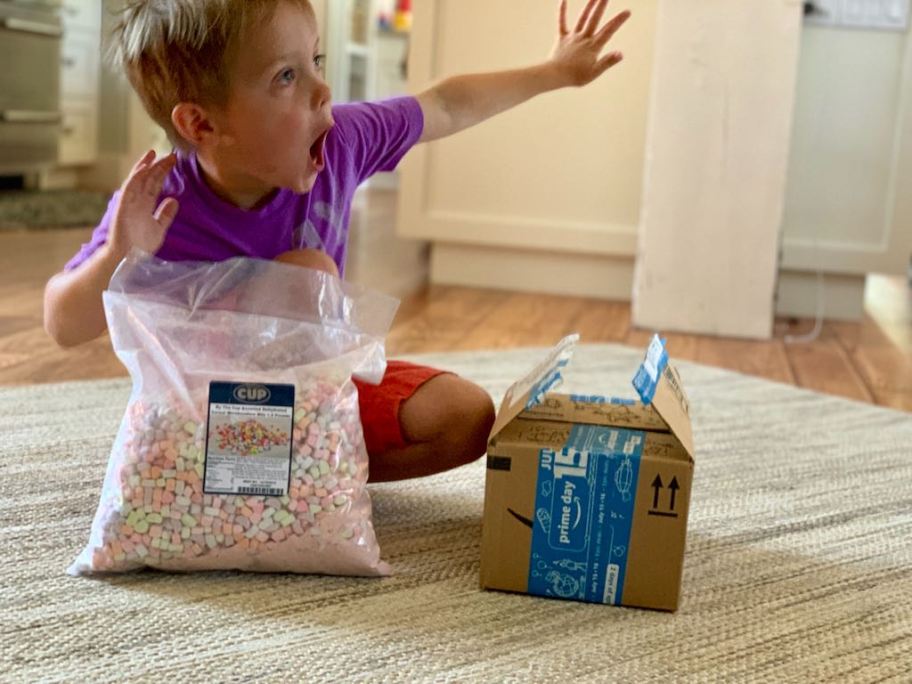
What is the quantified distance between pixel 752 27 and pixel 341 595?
5.41ft

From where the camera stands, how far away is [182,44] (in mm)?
875

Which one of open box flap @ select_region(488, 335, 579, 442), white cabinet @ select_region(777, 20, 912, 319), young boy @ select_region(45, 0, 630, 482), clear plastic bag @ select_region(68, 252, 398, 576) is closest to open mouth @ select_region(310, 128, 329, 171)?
young boy @ select_region(45, 0, 630, 482)

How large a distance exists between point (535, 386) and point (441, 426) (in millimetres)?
125

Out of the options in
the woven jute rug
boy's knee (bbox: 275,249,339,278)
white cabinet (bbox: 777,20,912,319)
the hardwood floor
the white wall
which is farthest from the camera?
white cabinet (bbox: 777,20,912,319)

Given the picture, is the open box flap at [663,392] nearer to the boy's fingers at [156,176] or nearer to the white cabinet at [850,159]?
the boy's fingers at [156,176]

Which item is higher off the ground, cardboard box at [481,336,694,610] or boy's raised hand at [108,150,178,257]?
boy's raised hand at [108,150,178,257]

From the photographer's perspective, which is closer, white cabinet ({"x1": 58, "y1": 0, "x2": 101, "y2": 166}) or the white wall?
the white wall

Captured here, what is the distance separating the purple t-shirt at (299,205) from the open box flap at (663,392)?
1.02 feet

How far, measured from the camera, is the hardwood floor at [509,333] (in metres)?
1.67

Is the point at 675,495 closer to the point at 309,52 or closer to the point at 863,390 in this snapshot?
the point at 309,52

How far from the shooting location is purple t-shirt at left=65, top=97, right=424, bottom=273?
0.93 metres

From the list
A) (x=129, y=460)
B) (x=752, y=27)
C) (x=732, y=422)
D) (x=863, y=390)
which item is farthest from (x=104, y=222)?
(x=752, y=27)

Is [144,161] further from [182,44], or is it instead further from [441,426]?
[441,426]

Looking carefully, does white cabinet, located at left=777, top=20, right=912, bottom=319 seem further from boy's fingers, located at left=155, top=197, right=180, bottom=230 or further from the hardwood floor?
boy's fingers, located at left=155, top=197, right=180, bottom=230
